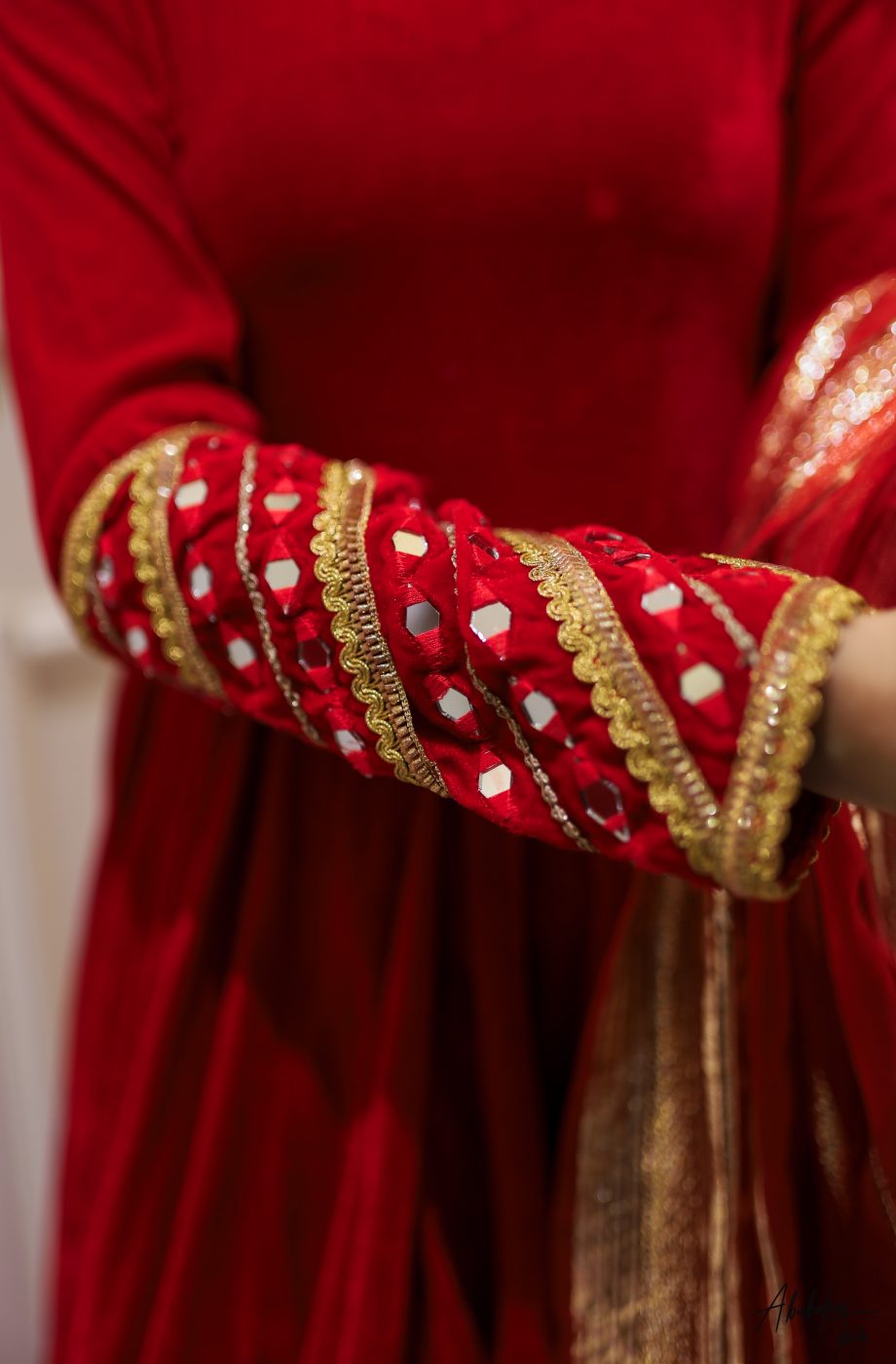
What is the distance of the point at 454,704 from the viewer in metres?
0.35

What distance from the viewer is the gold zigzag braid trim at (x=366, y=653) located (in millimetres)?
363

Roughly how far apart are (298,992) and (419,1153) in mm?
96

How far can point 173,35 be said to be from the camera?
477mm

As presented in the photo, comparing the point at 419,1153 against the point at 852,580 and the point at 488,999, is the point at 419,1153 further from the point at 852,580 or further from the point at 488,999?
the point at 852,580

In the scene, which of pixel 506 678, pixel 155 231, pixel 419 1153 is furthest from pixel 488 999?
pixel 155 231

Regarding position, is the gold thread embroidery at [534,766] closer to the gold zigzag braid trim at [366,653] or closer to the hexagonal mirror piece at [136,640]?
the gold zigzag braid trim at [366,653]

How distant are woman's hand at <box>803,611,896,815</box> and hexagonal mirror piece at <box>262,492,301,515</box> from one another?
0.20 m

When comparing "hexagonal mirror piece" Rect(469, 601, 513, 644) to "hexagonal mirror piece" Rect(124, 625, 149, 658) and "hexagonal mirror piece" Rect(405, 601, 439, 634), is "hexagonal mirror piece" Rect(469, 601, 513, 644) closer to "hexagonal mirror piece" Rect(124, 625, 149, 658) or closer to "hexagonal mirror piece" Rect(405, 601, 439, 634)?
"hexagonal mirror piece" Rect(405, 601, 439, 634)

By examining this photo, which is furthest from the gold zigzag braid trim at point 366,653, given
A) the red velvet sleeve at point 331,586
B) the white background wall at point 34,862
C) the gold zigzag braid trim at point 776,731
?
the white background wall at point 34,862

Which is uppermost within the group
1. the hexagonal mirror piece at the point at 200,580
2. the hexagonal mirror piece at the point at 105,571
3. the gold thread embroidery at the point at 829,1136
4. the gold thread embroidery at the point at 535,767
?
the gold thread embroidery at the point at 535,767

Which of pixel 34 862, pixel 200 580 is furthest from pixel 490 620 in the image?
pixel 34 862

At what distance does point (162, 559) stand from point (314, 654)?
8 centimetres

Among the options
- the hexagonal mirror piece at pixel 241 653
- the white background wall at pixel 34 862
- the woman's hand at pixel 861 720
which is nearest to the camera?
the woman's hand at pixel 861 720

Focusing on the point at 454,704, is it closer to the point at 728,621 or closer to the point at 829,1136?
the point at 728,621
